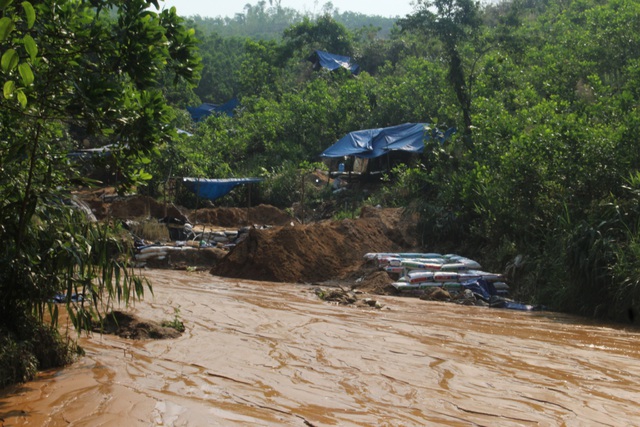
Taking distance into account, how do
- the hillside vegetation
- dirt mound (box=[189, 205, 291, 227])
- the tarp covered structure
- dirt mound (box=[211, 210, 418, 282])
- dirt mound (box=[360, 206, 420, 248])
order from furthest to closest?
the tarp covered structure
dirt mound (box=[189, 205, 291, 227])
dirt mound (box=[360, 206, 420, 248])
dirt mound (box=[211, 210, 418, 282])
the hillside vegetation

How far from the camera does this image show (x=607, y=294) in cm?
1121

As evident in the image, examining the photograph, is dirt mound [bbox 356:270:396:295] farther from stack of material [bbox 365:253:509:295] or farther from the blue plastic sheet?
the blue plastic sheet

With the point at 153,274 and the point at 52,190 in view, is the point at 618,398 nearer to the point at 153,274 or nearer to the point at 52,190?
the point at 52,190

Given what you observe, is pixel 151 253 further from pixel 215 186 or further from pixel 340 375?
pixel 340 375

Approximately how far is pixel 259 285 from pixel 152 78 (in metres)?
8.44

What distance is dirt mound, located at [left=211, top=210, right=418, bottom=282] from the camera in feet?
49.4

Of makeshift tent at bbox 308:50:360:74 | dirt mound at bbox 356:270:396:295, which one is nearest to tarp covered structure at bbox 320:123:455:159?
dirt mound at bbox 356:270:396:295

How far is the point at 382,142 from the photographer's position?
24.7 metres

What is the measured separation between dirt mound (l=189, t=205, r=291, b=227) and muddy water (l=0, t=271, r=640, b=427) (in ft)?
42.3

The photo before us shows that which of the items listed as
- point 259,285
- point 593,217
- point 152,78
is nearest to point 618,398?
point 152,78

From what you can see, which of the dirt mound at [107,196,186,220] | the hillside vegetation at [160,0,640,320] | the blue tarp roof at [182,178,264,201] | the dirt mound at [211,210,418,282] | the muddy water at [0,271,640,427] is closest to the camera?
the muddy water at [0,271,640,427]

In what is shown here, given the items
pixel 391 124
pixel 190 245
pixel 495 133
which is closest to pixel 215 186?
pixel 190 245

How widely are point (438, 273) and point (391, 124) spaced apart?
1580 centimetres

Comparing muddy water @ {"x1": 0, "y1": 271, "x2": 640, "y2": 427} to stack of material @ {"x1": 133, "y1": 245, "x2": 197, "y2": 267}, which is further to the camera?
stack of material @ {"x1": 133, "y1": 245, "x2": 197, "y2": 267}
